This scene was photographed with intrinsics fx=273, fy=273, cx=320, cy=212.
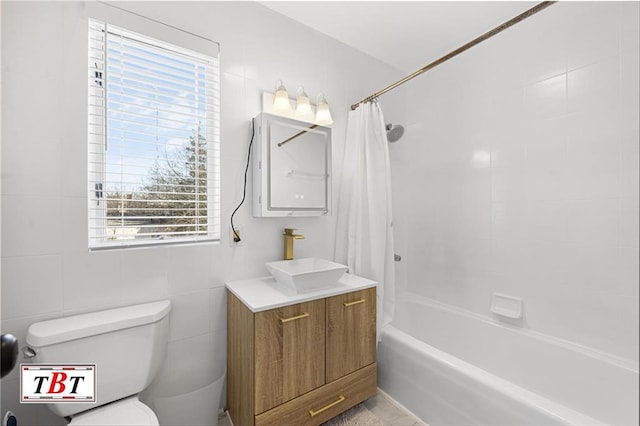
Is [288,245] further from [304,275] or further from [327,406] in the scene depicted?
[327,406]

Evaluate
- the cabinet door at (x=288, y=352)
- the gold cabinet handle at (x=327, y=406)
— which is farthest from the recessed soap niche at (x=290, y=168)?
the gold cabinet handle at (x=327, y=406)

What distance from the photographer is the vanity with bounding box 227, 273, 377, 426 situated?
1244 millimetres

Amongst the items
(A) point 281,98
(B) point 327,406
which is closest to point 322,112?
(A) point 281,98

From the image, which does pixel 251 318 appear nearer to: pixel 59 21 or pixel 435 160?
pixel 59 21

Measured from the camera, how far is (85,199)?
1.21 meters

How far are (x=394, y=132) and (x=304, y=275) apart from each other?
1539mm

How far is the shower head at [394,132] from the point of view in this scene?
7.46 ft

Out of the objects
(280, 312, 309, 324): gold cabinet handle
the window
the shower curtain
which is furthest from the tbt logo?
the shower curtain

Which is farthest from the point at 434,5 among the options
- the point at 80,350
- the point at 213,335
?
the point at 80,350

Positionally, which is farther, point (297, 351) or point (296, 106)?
point (296, 106)

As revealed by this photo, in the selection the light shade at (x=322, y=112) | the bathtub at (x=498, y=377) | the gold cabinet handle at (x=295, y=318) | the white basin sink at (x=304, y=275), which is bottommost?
the bathtub at (x=498, y=377)

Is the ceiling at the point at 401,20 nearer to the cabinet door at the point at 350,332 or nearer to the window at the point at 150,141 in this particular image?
the window at the point at 150,141

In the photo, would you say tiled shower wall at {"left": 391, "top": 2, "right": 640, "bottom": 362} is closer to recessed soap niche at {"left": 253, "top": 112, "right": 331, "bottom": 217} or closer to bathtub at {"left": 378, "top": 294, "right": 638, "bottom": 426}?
bathtub at {"left": 378, "top": 294, "right": 638, "bottom": 426}

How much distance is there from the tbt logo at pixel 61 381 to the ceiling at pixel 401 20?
210 centimetres
